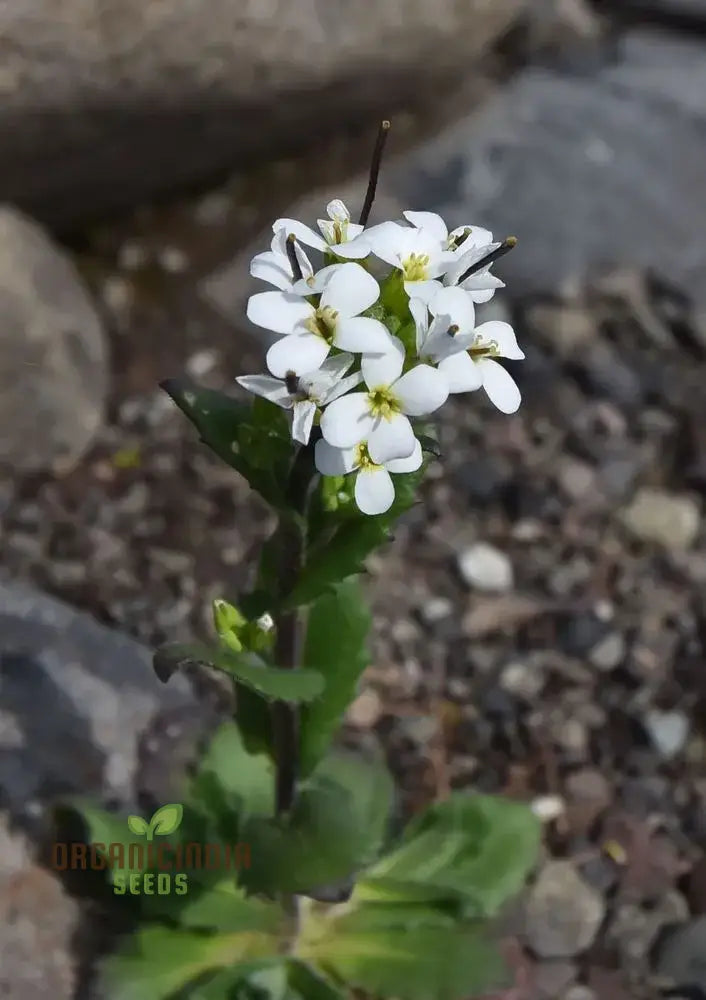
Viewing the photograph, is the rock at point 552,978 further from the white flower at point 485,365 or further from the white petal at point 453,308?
the white petal at point 453,308

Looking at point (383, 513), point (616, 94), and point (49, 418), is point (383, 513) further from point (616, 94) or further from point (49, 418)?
point (616, 94)

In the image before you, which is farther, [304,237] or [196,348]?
[196,348]

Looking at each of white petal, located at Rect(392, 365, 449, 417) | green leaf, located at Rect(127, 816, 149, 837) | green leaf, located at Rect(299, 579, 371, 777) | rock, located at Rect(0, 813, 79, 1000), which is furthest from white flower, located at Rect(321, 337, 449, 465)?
rock, located at Rect(0, 813, 79, 1000)

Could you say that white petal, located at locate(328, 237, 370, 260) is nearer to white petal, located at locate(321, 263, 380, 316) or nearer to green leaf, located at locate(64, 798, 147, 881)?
white petal, located at locate(321, 263, 380, 316)

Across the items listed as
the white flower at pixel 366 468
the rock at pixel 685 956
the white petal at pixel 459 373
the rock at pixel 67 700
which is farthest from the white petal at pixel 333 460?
the rock at pixel 685 956

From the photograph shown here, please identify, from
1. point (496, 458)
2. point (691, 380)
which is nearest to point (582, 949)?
point (496, 458)
